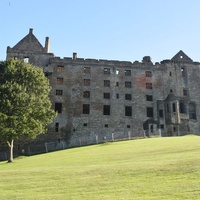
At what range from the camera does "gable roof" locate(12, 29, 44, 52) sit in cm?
5991

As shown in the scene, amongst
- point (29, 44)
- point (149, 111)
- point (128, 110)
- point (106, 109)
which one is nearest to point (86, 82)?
point (106, 109)

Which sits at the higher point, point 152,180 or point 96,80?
point 96,80

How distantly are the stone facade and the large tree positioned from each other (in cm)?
1347

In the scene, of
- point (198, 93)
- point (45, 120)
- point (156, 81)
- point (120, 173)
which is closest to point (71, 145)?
point (45, 120)

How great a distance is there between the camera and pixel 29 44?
60.6 metres

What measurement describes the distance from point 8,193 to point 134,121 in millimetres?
44788

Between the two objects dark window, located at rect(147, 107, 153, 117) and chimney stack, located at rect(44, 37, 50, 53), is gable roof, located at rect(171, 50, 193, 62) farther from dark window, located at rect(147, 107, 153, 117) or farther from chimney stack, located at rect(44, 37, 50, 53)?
chimney stack, located at rect(44, 37, 50, 53)

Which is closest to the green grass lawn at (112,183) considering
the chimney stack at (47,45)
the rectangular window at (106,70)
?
the rectangular window at (106,70)

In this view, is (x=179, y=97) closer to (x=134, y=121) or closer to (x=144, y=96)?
(x=144, y=96)

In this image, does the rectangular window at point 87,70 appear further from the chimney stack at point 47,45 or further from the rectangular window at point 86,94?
the chimney stack at point 47,45

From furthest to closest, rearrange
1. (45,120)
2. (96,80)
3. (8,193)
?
(96,80), (45,120), (8,193)

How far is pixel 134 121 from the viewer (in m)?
57.7

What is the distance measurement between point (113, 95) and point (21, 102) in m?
24.4

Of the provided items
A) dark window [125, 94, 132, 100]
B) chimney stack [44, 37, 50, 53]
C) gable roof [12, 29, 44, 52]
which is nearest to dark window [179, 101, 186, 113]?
dark window [125, 94, 132, 100]
